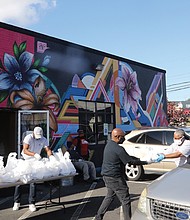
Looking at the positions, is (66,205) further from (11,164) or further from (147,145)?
(147,145)

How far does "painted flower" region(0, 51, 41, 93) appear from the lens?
10.1 meters

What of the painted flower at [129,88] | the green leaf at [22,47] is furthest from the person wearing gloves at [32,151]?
the painted flower at [129,88]

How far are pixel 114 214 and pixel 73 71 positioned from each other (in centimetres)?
740

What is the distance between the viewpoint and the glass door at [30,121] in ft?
34.4

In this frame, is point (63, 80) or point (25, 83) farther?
point (63, 80)

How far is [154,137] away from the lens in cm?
1010

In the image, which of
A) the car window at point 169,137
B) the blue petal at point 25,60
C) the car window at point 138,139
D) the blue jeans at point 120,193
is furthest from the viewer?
the blue petal at point 25,60

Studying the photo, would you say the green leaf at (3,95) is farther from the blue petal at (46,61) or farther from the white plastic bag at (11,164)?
the white plastic bag at (11,164)

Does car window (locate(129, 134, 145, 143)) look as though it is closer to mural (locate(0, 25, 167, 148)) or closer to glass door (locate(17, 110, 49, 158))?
mural (locate(0, 25, 167, 148))

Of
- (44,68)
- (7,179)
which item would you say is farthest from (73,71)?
(7,179)

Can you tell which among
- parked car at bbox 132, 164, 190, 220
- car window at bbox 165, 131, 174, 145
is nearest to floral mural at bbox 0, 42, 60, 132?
car window at bbox 165, 131, 174, 145

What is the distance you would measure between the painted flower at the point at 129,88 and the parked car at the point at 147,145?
5092 mm

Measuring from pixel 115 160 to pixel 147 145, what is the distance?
510 centimetres

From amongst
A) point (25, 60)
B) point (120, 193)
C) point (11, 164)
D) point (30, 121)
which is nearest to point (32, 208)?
point (11, 164)
